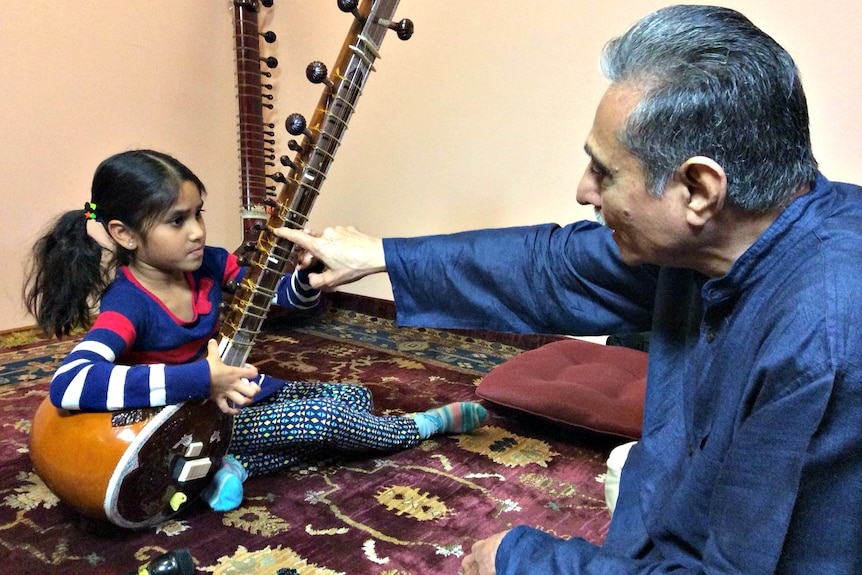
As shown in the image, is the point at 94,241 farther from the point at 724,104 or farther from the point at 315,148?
the point at 724,104

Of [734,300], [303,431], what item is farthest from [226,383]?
[734,300]

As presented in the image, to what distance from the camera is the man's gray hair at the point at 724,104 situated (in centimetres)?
61

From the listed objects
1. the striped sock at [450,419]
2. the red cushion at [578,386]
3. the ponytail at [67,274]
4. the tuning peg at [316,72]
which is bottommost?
the striped sock at [450,419]

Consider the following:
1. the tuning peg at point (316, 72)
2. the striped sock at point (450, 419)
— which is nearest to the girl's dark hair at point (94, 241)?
the tuning peg at point (316, 72)

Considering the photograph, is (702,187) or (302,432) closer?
(702,187)

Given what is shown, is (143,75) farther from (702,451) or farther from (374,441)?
(702,451)

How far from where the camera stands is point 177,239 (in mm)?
1316

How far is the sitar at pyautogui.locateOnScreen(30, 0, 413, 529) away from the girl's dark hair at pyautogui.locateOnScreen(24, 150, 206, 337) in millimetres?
237

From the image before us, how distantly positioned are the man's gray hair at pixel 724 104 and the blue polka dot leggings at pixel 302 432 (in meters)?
0.96

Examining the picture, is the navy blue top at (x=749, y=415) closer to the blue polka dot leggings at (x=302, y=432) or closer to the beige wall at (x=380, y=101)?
the blue polka dot leggings at (x=302, y=432)

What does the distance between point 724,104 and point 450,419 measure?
1.19m

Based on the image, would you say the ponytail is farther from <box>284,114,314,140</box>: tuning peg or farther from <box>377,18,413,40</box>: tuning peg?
<box>377,18,413,40</box>: tuning peg

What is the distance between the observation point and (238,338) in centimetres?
125

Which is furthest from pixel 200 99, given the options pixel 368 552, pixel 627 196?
pixel 627 196
